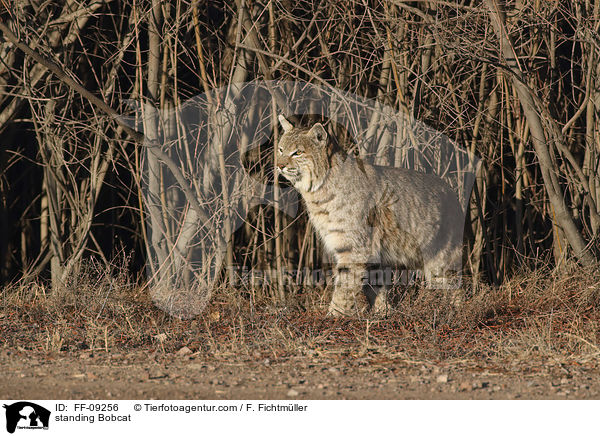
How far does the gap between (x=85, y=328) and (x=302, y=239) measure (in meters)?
2.74

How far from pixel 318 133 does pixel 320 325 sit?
5.08 feet

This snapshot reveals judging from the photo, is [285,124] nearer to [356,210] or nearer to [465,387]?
[356,210]

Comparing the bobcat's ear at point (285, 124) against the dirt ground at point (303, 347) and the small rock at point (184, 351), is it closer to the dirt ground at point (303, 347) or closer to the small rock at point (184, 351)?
the dirt ground at point (303, 347)

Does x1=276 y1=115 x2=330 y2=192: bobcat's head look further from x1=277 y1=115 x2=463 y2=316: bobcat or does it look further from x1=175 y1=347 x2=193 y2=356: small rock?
x1=175 y1=347 x2=193 y2=356: small rock

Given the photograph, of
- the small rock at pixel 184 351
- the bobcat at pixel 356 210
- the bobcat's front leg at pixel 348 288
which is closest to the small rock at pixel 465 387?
the small rock at pixel 184 351

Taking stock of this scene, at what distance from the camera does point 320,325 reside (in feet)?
18.3

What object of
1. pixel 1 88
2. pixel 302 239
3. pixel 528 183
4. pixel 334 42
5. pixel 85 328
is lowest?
pixel 85 328

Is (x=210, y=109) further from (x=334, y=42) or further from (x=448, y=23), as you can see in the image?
(x=448, y=23)

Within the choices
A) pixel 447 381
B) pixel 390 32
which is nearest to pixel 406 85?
pixel 390 32

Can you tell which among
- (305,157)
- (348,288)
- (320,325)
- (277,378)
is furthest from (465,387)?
(305,157)

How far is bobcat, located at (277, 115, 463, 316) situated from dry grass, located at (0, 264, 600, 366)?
36 centimetres

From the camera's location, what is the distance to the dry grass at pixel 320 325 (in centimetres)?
487

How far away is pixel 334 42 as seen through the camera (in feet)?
22.9
